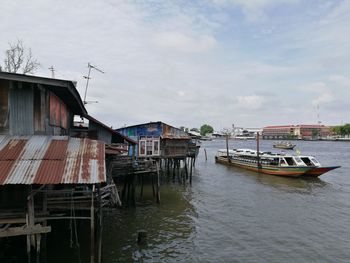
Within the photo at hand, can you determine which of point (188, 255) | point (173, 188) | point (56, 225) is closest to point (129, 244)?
point (188, 255)

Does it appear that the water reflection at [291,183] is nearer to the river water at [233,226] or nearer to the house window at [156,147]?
the river water at [233,226]

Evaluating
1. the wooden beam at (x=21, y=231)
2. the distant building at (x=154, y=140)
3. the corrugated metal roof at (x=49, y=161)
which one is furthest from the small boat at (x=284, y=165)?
the wooden beam at (x=21, y=231)

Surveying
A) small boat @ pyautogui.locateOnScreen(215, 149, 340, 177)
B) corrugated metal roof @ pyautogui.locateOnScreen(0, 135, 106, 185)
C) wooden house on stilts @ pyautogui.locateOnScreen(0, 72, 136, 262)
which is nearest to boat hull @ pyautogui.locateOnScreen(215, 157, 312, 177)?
small boat @ pyautogui.locateOnScreen(215, 149, 340, 177)

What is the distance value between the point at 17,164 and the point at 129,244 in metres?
7.15

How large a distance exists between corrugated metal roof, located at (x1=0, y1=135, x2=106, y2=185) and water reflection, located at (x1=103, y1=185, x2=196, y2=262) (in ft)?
16.4

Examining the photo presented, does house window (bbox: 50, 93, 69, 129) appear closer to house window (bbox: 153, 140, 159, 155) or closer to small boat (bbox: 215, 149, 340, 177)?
house window (bbox: 153, 140, 159, 155)

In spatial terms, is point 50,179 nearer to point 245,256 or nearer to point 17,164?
point 17,164

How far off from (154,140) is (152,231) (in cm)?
1565

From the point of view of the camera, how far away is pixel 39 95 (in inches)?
501

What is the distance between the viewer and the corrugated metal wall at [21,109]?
12.1m

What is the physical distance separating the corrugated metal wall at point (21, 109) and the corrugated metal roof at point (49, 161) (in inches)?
16.9

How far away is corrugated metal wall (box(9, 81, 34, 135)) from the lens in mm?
12148

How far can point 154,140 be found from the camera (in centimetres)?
3192

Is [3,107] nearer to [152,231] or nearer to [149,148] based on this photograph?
[152,231]
